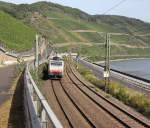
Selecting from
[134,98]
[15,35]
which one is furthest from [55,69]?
[15,35]

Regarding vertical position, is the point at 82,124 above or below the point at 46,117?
below

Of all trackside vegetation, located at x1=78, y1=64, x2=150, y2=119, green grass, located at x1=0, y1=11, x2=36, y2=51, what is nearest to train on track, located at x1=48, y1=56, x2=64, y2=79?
trackside vegetation, located at x1=78, y1=64, x2=150, y2=119

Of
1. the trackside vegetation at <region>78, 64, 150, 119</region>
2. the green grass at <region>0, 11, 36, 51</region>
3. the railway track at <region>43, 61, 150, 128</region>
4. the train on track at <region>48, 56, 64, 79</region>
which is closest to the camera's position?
the railway track at <region>43, 61, 150, 128</region>

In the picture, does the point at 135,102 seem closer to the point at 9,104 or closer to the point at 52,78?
the point at 9,104

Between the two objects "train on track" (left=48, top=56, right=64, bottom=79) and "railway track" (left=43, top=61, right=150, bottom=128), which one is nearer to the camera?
"railway track" (left=43, top=61, right=150, bottom=128)

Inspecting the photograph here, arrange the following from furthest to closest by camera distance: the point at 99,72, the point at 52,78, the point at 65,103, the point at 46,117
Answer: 1. the point at 99,72
2. the point at 52,78
3. the point at 65,103
4. the point at 46,117

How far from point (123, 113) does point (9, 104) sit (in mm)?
9148

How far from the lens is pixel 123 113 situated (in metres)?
33.2

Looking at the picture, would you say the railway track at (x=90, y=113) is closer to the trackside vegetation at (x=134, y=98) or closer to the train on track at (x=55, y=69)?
the trackside vegetation at (x=134, y=98)

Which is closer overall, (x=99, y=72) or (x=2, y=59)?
(x=99, y=72)

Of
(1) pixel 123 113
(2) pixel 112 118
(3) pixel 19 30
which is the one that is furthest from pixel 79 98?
(3) pixel 19 30

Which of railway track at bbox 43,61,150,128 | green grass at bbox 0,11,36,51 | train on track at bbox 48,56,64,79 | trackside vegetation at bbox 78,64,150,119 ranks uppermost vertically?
green grass at bbox 0,11,36,51

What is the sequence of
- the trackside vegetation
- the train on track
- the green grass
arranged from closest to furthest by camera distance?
the trackside vegetation
the train on track
the green grass

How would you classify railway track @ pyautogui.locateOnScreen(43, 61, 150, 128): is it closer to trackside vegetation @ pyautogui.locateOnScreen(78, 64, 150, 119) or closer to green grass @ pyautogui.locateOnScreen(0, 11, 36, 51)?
trackside vegetation @ pyautogui.locateOnScreen(78, 64, 150, 119)
